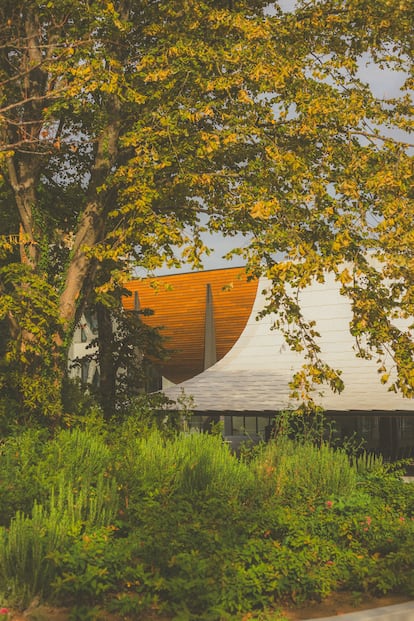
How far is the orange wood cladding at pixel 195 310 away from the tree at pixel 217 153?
1458 centimetres

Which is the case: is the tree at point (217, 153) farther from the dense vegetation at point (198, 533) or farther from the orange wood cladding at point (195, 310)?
the orange wood cladding at point (195, 310)

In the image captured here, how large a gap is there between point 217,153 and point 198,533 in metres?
7.69

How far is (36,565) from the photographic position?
6895mm

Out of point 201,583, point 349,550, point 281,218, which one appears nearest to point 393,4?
point 281,218

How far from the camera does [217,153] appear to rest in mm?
13461

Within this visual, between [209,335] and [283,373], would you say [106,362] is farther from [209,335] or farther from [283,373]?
[209,335]

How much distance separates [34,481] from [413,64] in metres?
9.30

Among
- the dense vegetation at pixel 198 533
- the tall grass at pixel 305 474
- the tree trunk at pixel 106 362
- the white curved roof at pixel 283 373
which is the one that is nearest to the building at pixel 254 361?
the white curved roof at pixel 283 373

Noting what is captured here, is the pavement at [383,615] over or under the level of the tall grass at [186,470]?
under

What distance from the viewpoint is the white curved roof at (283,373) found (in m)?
18.0

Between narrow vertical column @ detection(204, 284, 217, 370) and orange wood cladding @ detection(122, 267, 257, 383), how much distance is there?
0.15m

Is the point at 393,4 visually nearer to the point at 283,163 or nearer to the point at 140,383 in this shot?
the point at 283,163

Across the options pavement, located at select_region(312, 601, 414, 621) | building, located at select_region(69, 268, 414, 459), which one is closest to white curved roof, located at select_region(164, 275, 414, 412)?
building, located at select_region(69, 268, 414, 459)

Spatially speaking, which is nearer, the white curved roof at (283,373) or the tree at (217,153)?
the tree at (217,153)
